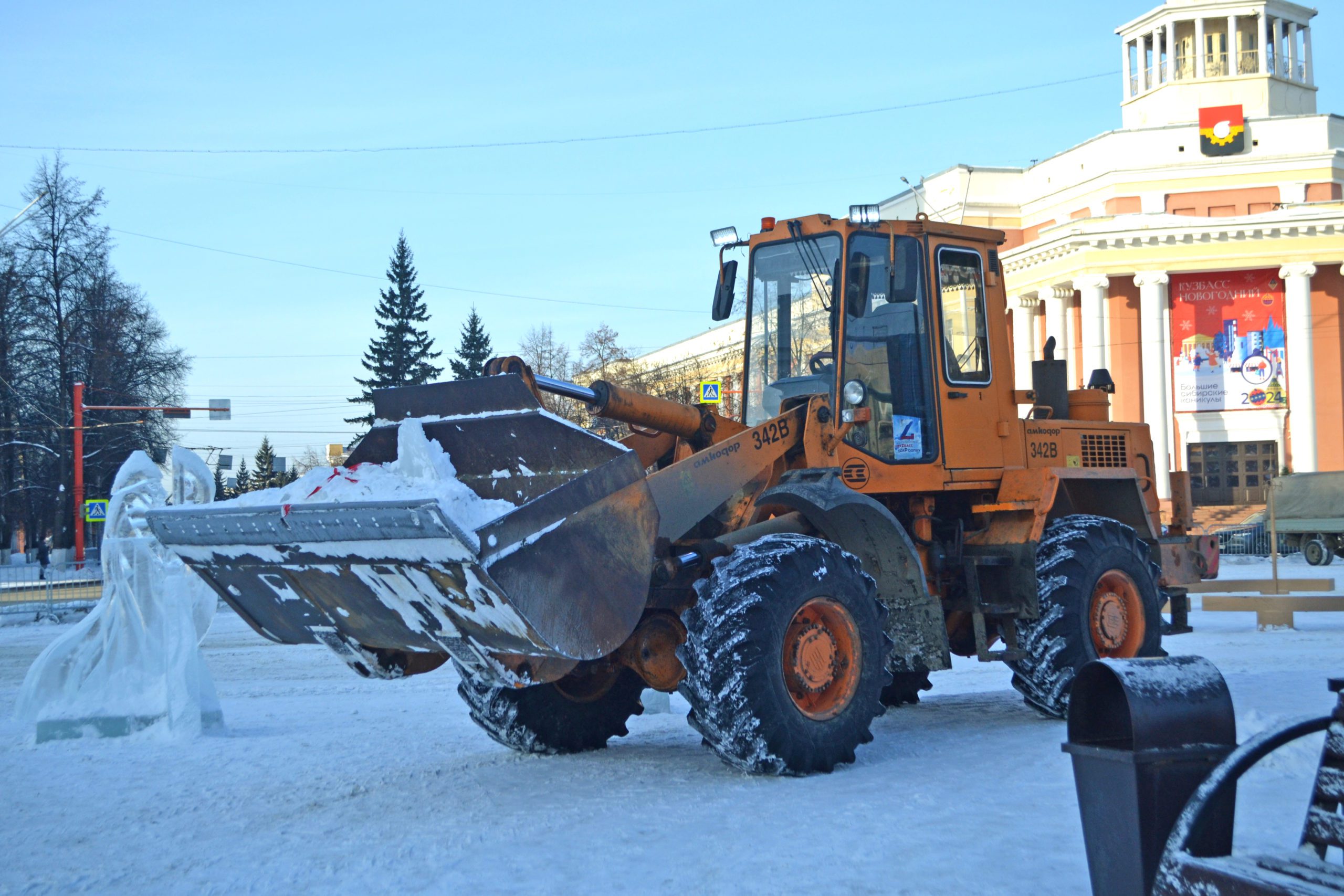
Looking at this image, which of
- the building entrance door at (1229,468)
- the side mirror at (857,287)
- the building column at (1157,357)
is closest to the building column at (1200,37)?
the building column at (1157,357)

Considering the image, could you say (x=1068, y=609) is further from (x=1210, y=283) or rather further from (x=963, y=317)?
(x=1210, y=283)

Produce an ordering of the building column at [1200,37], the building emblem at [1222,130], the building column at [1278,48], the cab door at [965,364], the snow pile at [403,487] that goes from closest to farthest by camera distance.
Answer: the snow pile at [403,487] < the cab door at [965,364] < the building emblem at [1222,130] < the building column at [1278,48] < the building column at [1200,37]

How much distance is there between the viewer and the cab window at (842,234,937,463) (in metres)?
8.62

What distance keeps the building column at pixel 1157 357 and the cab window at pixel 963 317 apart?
39.7m

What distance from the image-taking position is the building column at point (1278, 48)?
57.0 m

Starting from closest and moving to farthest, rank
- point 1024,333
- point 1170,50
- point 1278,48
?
point 1024,333 → point 1170,50 → point 1278,48

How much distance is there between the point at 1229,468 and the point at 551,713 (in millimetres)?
44467

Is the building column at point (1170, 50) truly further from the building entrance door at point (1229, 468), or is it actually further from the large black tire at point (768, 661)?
the large black tire at point (768, 661)

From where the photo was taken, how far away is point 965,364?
9289mm

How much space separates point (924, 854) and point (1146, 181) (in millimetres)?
46871

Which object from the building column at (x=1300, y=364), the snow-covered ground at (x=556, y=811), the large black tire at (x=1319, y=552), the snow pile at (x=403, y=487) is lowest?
the large black tire at (x=1319, y=552)

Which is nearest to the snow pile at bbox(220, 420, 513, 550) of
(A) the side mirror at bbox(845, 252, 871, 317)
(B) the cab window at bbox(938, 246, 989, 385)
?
(A) the side mirror at bbox(845, 252, 871, 317)

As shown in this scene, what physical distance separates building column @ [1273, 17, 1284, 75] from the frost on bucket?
58.4 m

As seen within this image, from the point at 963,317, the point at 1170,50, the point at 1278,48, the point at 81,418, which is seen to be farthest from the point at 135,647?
the point at 1278,48
